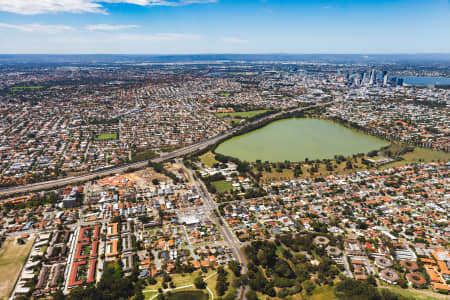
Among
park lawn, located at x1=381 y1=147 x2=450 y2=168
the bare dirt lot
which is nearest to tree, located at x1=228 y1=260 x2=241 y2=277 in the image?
the bare dirt lot

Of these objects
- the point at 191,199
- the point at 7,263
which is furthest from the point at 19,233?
the point at 191,199

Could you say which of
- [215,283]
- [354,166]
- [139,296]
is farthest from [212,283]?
[354,166]

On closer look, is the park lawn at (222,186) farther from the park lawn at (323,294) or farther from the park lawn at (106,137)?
the park lawn at (106,137)

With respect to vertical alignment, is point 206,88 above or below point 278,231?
above

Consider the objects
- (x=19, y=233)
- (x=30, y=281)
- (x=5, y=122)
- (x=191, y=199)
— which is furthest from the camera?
(x=5, y=122)

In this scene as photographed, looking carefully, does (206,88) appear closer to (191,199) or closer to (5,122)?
(5,122)

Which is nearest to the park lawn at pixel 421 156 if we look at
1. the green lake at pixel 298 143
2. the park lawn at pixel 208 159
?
the green lake at pixel 298 143
